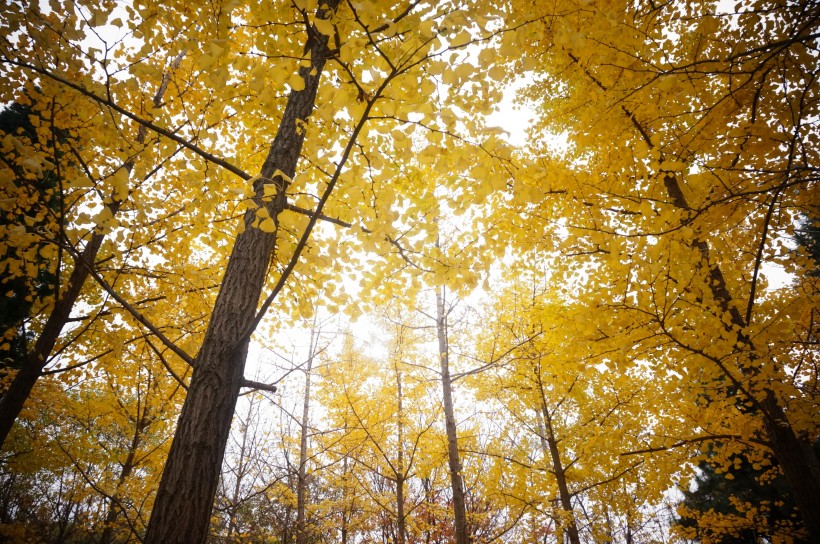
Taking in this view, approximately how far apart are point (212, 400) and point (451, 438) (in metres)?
5.18

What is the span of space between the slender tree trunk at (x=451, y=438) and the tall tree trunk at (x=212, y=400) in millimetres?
4730

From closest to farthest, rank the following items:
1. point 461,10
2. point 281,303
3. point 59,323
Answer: point 461,10 < point 281,303 < point 59,323

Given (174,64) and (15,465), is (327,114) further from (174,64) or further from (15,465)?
(15,465)

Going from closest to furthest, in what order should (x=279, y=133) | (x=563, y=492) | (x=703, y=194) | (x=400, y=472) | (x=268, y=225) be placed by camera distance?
(x=268, y=225)
(x=279, y=133)
(x=703, y=194)
(x=563, y=492)
(x=400, y=472)

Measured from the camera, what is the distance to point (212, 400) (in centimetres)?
154

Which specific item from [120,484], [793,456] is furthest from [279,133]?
[120,484]

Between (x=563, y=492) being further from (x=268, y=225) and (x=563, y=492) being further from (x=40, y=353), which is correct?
(x=40, y=353)

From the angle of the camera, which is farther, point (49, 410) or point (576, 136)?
point (49, 410)

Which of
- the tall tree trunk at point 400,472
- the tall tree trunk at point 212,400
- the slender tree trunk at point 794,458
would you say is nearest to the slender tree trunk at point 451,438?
the tall tree trunk at point 400,472

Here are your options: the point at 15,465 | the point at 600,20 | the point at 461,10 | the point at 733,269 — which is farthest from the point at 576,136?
the point at 15,465

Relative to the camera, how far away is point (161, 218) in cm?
394

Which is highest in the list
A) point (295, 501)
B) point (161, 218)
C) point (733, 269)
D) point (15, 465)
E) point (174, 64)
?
point (174, 64)

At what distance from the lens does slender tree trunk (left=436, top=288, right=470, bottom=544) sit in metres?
5.27

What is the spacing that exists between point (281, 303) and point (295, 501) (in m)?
7.58
